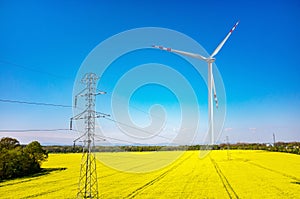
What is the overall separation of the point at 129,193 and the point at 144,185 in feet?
20.6

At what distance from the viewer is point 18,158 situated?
54875 millimetres

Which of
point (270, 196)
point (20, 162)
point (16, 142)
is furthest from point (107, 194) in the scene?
point (16, 142)

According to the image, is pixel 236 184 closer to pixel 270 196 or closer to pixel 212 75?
pixel 270 196

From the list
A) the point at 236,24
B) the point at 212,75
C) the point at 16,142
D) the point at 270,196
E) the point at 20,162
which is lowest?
the point at 270,196

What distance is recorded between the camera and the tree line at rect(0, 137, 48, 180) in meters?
51.7

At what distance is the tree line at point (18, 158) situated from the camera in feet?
169

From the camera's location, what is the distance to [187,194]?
3138 cm

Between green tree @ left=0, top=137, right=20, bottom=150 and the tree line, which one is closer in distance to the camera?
the tree line

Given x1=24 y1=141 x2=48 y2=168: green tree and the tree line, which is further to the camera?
x1=24 y1=141 x2=48 y2=168: green tree

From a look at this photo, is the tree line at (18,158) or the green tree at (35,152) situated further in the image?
the green tree at (35,152)

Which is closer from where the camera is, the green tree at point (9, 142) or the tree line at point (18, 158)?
the tree line at point (18, 158)

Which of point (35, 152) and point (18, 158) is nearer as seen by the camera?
point (18, 158)

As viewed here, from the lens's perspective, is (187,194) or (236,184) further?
(236,184)

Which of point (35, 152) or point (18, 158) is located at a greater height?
point (35, 152)
